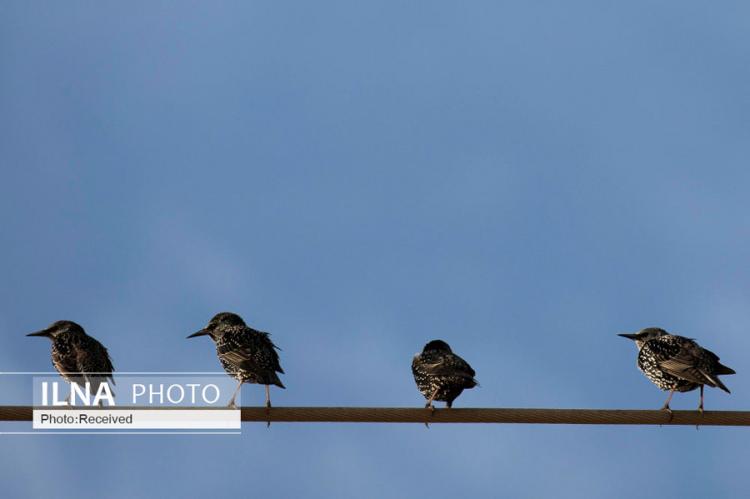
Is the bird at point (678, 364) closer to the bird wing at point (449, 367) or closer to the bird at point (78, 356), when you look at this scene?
the bird wing at point (449, 367)

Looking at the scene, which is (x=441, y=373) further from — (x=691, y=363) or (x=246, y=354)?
(x=691, y=363)

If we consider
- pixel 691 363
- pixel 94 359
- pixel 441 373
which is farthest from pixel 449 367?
pixel 94 359

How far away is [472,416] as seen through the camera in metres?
12.8

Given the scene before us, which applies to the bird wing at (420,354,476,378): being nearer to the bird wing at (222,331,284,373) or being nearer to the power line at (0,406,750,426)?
the bird wing at (222,331,284,373)

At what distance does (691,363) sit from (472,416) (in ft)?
12.2

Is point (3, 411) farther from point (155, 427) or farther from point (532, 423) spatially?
point (532, 423)

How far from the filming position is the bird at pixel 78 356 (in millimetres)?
16031

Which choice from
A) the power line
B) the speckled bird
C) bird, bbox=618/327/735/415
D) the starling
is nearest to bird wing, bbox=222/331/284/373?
the starling

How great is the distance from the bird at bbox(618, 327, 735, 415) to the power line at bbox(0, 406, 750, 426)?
53.3 inches

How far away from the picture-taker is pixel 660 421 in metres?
13.0

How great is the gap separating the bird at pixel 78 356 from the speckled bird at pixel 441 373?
165 inches

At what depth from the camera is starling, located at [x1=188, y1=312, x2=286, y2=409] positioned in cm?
1540

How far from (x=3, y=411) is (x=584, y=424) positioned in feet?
19.8

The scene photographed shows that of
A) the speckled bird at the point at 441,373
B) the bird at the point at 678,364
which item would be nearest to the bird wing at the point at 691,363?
the bird at the point at 678,364
